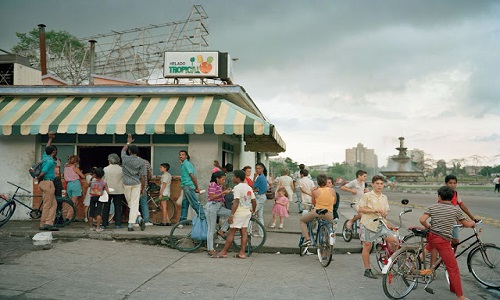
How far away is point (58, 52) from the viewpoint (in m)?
49.8

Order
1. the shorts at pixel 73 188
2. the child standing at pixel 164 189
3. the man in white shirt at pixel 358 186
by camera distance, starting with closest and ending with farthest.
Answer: the man in white shirt at pixel 358 186 → the child standing at pixel 164 189 → the shorts at pixel 73 188

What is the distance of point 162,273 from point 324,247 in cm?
293

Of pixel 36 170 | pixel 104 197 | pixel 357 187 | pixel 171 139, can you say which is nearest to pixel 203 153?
pixel 171 139

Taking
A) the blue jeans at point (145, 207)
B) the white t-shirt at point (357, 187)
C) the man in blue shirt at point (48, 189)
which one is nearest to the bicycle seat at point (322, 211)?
the white t-shirt at point (357, 187)

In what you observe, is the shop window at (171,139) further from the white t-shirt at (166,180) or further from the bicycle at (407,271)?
the bicycle at (407,271)

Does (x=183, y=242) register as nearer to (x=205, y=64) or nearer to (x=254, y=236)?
(x=254, y=236)

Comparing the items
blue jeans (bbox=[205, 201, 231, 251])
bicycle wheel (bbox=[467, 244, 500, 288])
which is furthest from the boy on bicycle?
blue jeans (bbox=[205, 201, 231, 251])

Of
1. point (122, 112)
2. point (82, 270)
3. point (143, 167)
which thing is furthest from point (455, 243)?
point (122, 112)

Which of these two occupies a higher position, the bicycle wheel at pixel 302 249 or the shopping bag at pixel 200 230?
the shopping bag at pixel 200 230

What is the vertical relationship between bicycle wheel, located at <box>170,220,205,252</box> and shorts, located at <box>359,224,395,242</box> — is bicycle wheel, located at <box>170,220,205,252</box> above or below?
below

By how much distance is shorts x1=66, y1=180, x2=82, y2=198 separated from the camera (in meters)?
11.6

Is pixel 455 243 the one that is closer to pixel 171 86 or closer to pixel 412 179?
pixel 171 86

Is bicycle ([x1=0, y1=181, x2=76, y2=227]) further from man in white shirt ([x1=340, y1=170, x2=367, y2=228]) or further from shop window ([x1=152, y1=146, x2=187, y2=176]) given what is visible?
man in white shirt ([x1=340, y1=170, x2=367, y2=228])

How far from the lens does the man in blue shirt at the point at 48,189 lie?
32.9 ft
